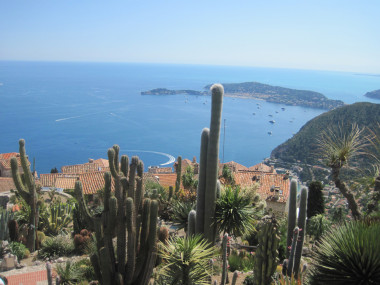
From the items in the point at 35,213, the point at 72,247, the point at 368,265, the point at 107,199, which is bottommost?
the point at 72,247

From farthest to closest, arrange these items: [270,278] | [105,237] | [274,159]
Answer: [274,159]
[105,237]
[270,278]

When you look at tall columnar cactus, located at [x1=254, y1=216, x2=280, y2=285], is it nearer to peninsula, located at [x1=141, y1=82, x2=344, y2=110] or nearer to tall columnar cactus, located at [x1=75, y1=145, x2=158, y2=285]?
tall columnar cactus, located at [x1=75, y1=145, x2=158, y2=285]

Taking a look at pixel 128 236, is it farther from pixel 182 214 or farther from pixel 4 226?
pixel 4 226

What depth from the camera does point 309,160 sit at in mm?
47312

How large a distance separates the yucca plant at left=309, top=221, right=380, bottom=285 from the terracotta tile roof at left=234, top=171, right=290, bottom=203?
43.3ft

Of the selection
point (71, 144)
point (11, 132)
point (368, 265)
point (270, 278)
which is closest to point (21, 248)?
point (270, 278)

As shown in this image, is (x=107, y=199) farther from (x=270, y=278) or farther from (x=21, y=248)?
(x=21, y=248)

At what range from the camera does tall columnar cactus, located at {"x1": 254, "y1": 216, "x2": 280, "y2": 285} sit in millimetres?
6223

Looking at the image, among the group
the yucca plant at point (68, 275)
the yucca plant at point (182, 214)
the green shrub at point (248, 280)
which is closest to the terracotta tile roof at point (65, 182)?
the yucca plant at point (68, 275)

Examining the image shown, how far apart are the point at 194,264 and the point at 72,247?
717 centimetres

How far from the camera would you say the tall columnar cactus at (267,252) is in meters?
6.22

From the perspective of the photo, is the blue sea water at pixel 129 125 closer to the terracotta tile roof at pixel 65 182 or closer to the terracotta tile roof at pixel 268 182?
the terracotta tile roof at pixel 65 182

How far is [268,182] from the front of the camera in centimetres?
2152

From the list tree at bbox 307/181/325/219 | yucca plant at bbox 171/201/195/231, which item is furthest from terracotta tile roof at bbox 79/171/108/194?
yucca plant at bbox 171/201/195/231
